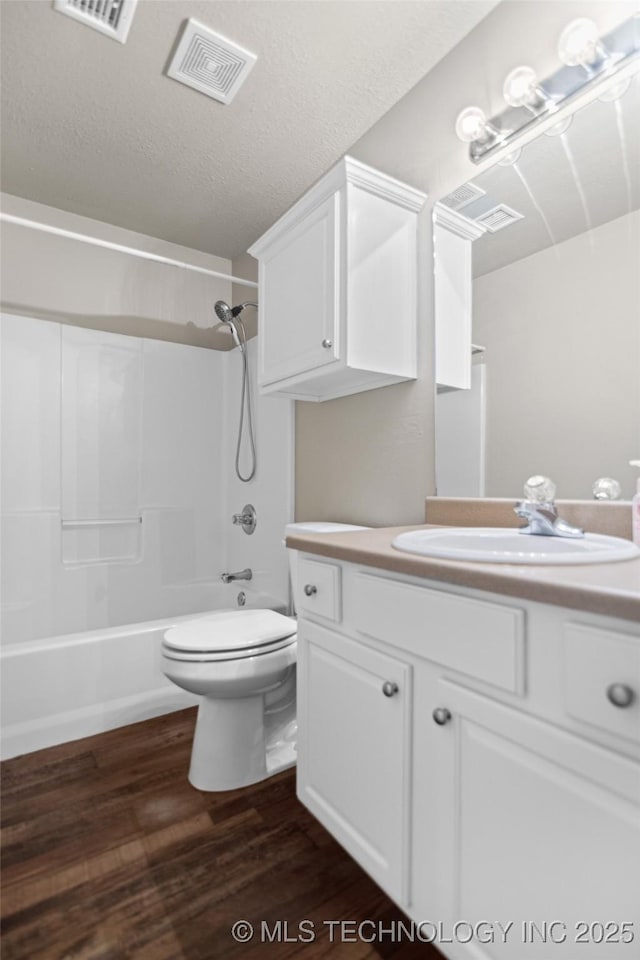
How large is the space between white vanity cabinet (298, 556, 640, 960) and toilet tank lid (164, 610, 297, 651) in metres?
0.47

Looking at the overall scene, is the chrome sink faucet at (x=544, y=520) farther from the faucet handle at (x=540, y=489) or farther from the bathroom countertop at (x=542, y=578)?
the bathroom countertop at (x=542, y=578)

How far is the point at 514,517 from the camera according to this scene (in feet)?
4.37

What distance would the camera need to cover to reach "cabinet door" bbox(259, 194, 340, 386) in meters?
1.56

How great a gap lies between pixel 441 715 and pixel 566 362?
902 millimetres

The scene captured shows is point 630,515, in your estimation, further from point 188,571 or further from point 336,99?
point 188,571

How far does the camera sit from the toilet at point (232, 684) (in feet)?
4.93

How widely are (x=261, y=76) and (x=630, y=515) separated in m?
1.80

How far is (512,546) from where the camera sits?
116cm

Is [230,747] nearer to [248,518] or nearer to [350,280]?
[248,518]

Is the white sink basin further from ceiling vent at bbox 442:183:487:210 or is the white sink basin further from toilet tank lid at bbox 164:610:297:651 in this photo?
ceiling vent at bbox 442:183:487:210

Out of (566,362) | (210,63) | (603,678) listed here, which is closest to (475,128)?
(566,362)

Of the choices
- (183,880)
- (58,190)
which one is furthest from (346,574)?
(58,190)

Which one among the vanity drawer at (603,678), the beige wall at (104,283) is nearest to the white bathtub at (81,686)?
the beige wall at (104,283)

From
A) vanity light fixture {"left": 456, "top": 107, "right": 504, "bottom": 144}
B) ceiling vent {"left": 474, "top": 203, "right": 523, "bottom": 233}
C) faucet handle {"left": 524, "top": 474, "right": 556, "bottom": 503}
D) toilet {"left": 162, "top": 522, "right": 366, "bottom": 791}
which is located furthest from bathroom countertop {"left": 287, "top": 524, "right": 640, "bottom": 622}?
vanity light fixture {"left": 456, "top": 107, "right": 504, "bottom": 144}
